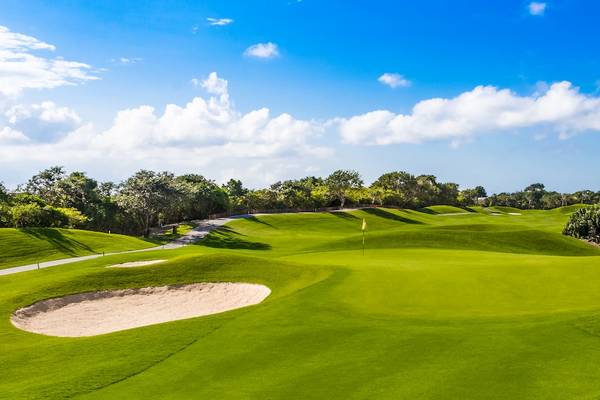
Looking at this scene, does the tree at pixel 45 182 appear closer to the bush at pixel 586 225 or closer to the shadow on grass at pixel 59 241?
the shadow on grass at pixel 59 241

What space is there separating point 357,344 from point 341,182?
10825 cm

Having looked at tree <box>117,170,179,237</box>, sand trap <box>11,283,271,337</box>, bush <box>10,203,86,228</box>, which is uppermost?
tree <box>117,170,179,237</box>

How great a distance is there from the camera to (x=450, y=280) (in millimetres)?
23375

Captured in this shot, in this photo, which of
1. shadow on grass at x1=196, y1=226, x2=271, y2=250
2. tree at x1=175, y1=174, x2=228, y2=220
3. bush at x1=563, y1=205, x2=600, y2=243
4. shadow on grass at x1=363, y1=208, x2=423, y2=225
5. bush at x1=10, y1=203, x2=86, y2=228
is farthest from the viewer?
shadow on grass at x1=363, y1=208, x2=423, y2=225

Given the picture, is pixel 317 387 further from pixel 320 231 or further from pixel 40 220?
pixel 320 231

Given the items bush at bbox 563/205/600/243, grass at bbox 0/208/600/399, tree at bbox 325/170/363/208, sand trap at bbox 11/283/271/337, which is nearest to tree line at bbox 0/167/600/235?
tree at bbox 325/170/363/208

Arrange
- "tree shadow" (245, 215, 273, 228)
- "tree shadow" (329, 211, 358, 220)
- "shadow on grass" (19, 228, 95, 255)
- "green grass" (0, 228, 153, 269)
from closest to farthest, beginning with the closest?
"green grass" (0, 228, 153, 269) → "shadow on grass" (19, 228, 95, 255) → "tree shadow" (245, 215, 273, 228) → "tree shadow" (329, 211, 358, 220)

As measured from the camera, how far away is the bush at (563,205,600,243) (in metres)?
57.1

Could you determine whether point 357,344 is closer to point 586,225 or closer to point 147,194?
point 586,225

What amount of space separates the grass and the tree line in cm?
4395

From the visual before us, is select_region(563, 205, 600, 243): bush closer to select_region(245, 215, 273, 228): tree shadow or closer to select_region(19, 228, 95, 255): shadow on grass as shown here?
select_region(245, 215, 273, 228): tree shadow

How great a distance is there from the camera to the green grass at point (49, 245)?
4191 centimetres

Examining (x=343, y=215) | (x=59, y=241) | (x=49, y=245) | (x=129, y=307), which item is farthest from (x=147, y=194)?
(x=129, y=307)

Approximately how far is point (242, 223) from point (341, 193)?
140 ft
